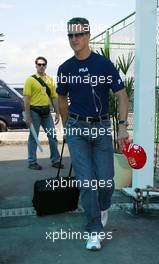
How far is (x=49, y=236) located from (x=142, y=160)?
122 cm

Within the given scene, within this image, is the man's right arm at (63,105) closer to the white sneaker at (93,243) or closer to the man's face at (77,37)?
the man's face at (77,37)

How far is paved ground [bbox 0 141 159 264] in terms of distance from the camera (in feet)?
12.7

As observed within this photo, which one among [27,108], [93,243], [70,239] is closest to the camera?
[93,243]

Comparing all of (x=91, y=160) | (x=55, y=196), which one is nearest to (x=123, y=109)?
(x=91, y=160)

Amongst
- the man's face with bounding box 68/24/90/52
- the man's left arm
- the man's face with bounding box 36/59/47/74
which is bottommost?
the man's left arm

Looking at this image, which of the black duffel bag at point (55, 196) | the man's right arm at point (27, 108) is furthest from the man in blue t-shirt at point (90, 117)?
the man's right arm at point (27, 108)

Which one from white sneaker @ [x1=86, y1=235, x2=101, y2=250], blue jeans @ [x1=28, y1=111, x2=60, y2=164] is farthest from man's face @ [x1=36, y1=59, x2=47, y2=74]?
white sneaker @ [x1=86, y1=235, x2=101, y2=250]

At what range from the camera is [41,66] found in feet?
25.0

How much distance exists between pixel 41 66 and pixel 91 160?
3771 mm

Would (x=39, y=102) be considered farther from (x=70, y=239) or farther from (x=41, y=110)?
(x=70, y=239)

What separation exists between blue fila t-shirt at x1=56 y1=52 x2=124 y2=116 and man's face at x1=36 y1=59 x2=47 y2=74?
3.47m

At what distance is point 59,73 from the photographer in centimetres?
416

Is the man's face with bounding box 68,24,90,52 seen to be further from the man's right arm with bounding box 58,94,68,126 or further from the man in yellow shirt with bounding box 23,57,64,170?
the man in yellow shirt with bounding box 23,57,64,170

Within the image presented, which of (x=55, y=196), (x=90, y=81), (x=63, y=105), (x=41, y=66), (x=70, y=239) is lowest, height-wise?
(x=70, y=239)
